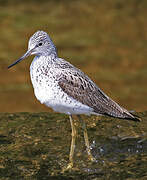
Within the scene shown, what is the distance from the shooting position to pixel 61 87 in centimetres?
762

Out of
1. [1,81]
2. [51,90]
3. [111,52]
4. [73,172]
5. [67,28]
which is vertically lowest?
[73,172]

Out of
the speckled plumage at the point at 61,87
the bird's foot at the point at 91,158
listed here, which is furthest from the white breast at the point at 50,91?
the bird's foot at the point at 91,158

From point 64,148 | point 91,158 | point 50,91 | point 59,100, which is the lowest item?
point 91,158

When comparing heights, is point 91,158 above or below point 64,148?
below

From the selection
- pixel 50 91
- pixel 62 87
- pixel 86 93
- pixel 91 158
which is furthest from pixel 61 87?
pixel 91 158

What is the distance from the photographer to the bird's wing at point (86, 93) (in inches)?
303

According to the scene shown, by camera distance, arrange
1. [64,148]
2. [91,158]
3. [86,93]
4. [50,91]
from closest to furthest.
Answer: [50,91], [86,93], [91,158], [64,148]

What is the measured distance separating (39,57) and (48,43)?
255mm

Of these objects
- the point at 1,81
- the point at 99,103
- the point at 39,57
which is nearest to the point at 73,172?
the point at 99,103

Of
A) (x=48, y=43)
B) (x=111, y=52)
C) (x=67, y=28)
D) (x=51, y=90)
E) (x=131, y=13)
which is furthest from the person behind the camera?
(x=131, y=13)

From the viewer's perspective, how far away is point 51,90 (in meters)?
7.55

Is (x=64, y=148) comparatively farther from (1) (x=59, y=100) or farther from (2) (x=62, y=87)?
(2) (x=62, y=87)

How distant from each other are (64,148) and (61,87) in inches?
53.6

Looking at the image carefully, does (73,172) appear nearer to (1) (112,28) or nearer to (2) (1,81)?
(2) (1,81)
